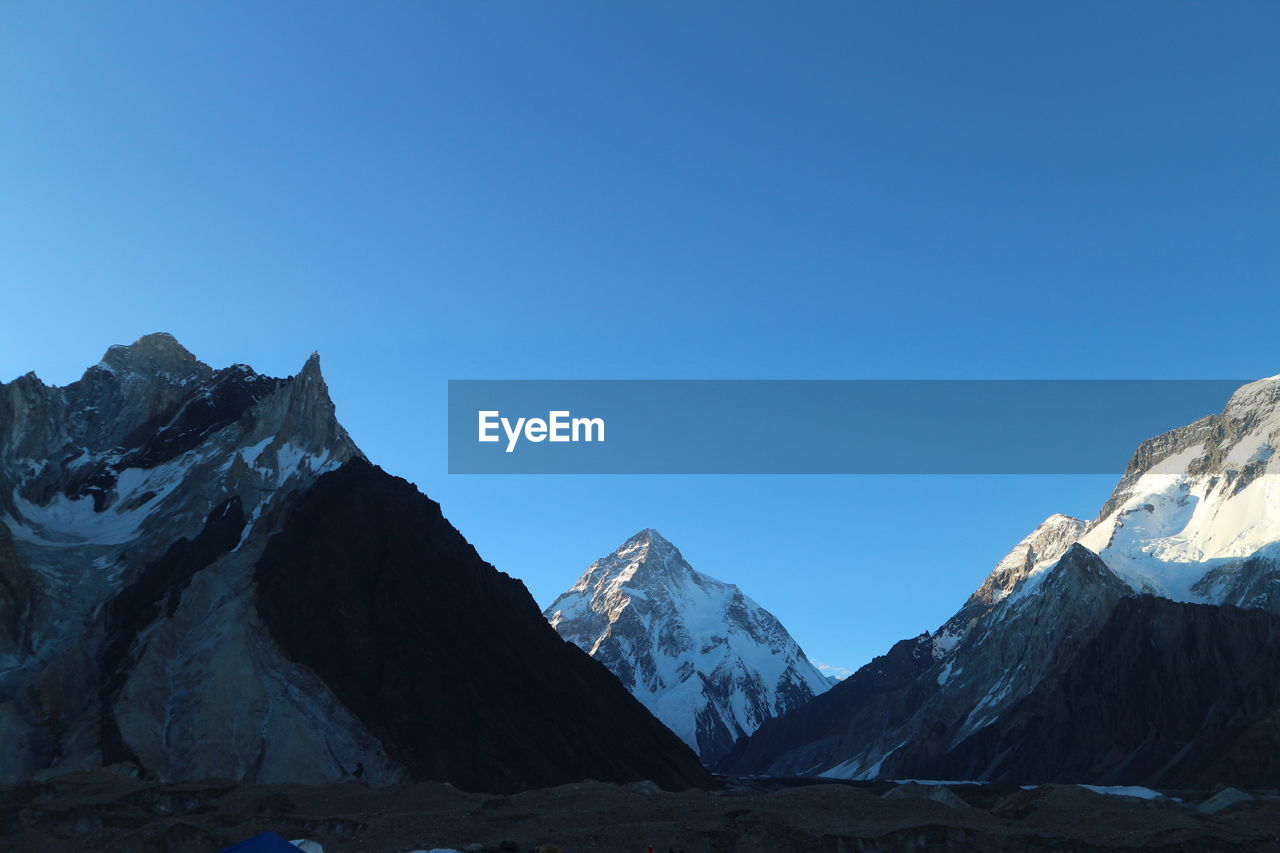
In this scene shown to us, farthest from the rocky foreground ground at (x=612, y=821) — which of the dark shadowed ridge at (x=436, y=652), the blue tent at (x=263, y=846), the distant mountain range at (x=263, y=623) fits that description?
the dark shadowed ridge at (x=436, y=652)

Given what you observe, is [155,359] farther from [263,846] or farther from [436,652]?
[263,846]

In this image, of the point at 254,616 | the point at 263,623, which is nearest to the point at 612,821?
the point at 263,623

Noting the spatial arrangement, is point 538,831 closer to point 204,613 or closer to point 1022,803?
point 1022,803

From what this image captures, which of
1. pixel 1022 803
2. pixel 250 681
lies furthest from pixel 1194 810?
pixel 250 681

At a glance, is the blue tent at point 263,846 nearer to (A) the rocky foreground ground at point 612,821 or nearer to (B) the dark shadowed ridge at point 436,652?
(A) the rocky foreground ground at point 612,821

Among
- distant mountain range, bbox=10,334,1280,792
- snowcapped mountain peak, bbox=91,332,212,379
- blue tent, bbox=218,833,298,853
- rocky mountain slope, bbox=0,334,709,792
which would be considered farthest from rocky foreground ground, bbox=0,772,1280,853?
snowcapped mountain peak, bbox=91,332,212,379

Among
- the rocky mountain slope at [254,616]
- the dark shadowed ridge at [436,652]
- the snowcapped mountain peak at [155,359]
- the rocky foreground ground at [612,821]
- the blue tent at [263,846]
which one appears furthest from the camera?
the snowcapped mountain peak at [155,359]
